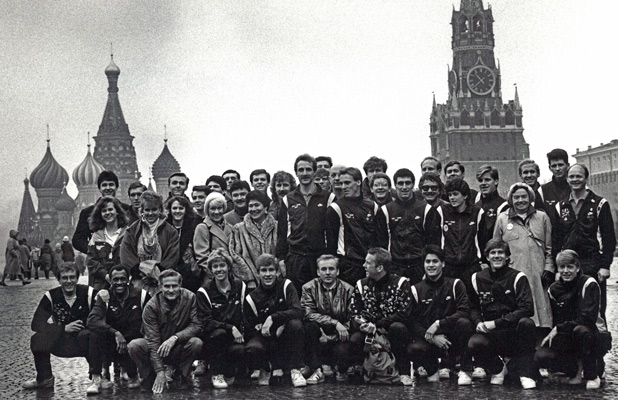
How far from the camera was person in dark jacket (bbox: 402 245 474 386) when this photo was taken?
761 cm

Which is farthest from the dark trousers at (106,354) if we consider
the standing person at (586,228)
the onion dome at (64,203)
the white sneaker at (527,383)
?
the onion dome at (64,203)

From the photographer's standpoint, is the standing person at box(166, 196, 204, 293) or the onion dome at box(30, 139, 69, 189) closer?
the standing person at box(166, 196, 204, 293)

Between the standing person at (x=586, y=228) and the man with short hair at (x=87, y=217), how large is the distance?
434 cm

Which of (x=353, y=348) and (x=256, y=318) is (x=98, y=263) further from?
(x=353, y=348)

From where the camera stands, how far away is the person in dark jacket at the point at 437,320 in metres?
7.61

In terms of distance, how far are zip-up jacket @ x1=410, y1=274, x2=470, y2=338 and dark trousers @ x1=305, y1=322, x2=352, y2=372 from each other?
0.64m

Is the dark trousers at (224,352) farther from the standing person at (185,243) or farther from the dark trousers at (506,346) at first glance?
the dark trousers at (506,346)

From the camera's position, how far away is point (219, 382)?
25.2 ft

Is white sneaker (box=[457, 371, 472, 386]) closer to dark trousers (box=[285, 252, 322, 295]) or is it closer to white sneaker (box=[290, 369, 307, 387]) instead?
white sneaker (box=[290, 369, 307, 387])

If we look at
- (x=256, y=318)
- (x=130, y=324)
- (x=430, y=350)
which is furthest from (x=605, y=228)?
(x=130, y=324)

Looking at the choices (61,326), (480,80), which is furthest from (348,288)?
(480,80)

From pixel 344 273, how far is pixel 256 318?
3.12ft

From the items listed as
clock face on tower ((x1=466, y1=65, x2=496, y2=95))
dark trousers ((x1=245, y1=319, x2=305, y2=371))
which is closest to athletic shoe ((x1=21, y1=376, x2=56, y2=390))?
dark trousers ((x1=245, y1=319, x2=305, y2=371))

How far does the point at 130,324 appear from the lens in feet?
26.2
